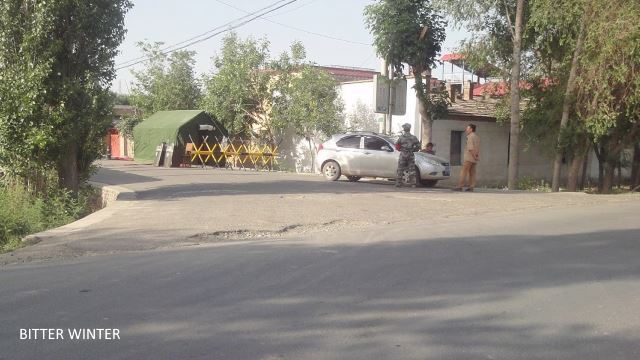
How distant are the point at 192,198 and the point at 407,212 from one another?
493cm

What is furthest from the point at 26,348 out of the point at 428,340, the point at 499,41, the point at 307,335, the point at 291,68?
the point at 291,68

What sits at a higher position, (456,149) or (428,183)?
(456,149)

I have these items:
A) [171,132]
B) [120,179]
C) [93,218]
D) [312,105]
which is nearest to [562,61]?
[312,105]

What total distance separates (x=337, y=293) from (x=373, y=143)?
14.1 metres

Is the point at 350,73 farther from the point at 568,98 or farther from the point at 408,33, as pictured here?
the point at 568,98

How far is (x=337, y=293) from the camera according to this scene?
6734 mm

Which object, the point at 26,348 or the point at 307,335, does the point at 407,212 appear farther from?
the point at 26,348

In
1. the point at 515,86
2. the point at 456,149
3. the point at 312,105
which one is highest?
the point at 515,86

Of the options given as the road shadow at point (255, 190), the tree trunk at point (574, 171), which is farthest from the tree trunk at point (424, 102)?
the road shadow at point (255, 190)

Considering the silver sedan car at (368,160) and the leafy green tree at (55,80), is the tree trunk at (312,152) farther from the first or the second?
the leafy green tree at (55,80)

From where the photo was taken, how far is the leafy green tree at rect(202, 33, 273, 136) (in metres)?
30.6

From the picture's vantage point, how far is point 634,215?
13.4 meters

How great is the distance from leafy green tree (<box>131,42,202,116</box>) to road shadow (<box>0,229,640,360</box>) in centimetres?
3067

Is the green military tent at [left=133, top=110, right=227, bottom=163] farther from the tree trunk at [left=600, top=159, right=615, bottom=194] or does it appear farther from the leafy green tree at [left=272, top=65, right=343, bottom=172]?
the tree trunk at [left=600, top=159, right=615, bottom=194]
